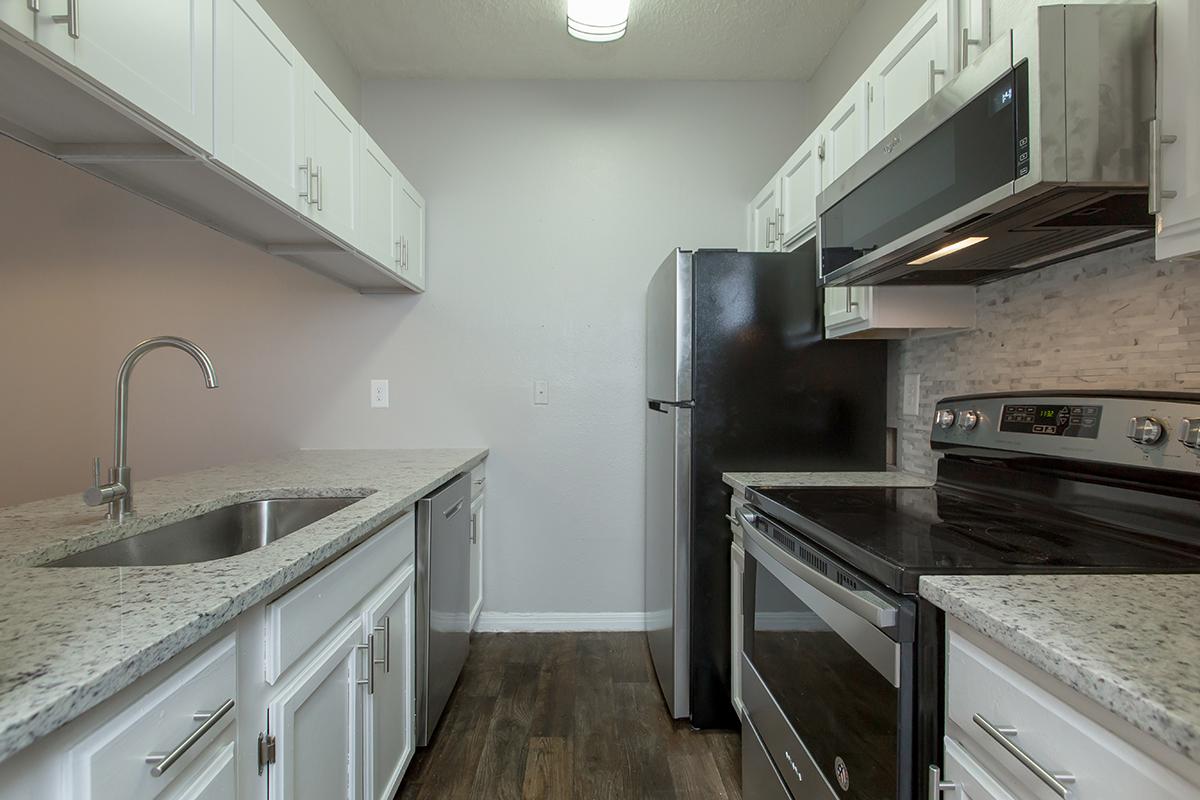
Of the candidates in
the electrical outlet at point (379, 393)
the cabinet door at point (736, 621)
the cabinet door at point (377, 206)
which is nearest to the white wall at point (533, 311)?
the electrical outlet at point (379, 393)

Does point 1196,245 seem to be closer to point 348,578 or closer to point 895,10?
point 348,578

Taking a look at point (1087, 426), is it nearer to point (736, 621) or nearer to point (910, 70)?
point (910, 70)

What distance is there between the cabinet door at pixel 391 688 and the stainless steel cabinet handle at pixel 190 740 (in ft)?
1.82

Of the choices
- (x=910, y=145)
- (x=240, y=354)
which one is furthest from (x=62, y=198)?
(x=910, y=145)

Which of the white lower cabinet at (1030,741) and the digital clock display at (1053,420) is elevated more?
the digital clock display at (1053,420)

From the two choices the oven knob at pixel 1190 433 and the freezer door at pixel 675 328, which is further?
the freezer door at pixel 675 328

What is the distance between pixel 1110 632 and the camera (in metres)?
0.63

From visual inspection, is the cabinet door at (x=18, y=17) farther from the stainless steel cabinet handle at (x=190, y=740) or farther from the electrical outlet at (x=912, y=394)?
the electrical outlet at (x=912, y=394)

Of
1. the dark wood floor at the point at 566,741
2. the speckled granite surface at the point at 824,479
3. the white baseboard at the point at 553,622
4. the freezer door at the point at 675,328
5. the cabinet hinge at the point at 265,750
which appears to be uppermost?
the freezer door at the point at 675,328

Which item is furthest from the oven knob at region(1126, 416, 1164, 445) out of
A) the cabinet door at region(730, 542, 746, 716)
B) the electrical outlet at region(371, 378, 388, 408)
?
the electrical outlet at region(371, 378, 388, 408)

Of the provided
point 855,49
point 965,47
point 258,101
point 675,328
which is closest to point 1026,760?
point 965,47

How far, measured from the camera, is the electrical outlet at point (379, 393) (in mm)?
2709

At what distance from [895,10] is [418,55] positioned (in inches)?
74.9

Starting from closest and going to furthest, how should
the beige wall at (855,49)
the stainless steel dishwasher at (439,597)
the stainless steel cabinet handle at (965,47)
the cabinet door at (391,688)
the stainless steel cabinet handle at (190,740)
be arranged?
the stainless steel cabinet handle at (190,740) → the stainless steel cabinet handle at (965,47) → the cabinet door at (391,688) → the stainless steel dishwasher at (439,597) → the beige wall at (855,49)
